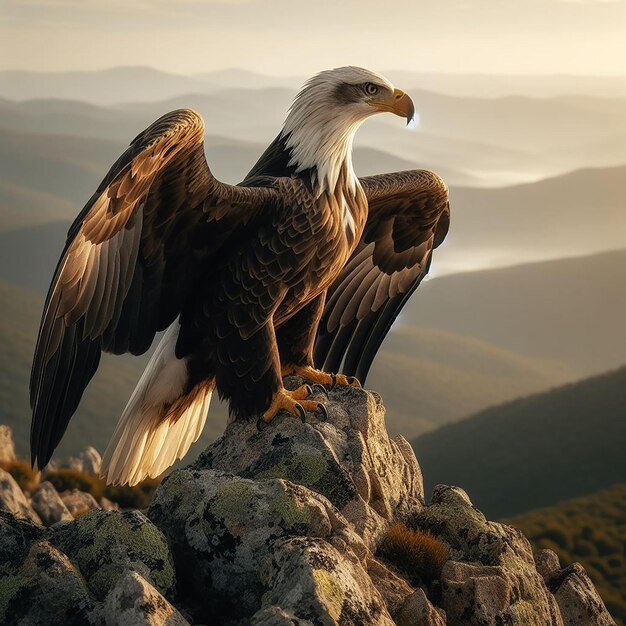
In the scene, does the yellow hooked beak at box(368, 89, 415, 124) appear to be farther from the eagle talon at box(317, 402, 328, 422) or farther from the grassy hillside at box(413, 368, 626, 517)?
the grassy hillside at box(413, 368, 626, 517)

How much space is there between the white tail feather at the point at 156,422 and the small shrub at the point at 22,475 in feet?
33.6

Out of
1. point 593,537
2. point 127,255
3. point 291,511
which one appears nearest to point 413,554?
point 291,511

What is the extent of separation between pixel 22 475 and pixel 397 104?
1440 centimetres

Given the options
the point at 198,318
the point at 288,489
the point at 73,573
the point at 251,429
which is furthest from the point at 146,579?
the point at 198,318

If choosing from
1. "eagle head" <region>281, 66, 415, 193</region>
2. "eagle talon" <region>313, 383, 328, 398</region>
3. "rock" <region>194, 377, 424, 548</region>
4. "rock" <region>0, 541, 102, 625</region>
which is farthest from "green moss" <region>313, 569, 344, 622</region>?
"eagle head" <region>281, 66, 415, 193</region>

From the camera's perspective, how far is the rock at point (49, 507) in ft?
52.0

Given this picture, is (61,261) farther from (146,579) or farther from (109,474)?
(109,474)

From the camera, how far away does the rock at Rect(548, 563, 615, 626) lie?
7391 millimetres

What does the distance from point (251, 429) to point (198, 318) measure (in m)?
0.94

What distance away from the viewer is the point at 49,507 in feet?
53.0

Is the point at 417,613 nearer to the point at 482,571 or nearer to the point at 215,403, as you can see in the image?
the point at 482,571

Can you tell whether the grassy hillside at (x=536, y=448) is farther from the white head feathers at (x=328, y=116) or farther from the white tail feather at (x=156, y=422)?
the white head feathers at (x=328, y=116)

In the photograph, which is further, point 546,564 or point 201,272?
point 546,564

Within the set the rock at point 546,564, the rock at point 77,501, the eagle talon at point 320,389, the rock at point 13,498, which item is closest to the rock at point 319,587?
the eagle talon at point 320,389
